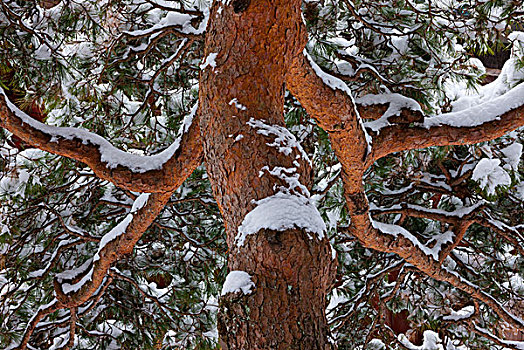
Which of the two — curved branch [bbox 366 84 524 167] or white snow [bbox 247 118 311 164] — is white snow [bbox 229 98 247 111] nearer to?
white snow [bbox 247 118 311 164]

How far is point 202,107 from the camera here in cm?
135

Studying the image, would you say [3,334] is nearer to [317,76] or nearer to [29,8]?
[29,8]

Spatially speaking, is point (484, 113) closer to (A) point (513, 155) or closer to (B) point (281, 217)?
(A) point (513, 155)

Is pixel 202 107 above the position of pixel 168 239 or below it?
above

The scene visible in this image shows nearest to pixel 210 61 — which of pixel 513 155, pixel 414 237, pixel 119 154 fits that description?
pixel 119 154

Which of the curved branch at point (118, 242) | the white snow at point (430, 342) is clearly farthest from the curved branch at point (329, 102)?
the white snow at point (430, 342)

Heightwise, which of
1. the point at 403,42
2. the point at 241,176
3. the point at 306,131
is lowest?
the point at 306,131

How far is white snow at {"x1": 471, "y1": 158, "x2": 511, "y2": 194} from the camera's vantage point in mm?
2434

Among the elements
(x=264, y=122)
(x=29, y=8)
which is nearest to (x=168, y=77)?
(x=29, y=8)

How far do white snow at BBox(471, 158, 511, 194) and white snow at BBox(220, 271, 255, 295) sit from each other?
173 cm

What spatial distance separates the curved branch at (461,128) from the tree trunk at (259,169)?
0.59 meters

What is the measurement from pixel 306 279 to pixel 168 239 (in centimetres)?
229

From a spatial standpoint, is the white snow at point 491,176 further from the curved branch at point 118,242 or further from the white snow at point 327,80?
the curved branch at point 118,242

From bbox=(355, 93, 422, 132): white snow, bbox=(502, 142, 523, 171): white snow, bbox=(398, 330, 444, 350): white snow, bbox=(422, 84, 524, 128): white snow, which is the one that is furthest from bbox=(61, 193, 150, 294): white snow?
bbox=(398, 330, 444, 350): white snow
